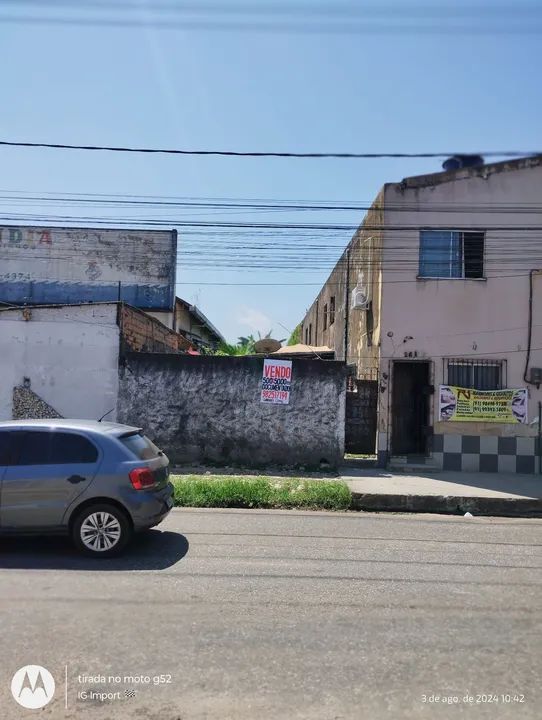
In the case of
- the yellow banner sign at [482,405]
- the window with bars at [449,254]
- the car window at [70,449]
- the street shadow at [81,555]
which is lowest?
the street shadow at [81,555]

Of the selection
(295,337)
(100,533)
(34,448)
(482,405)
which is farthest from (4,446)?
(295,337)

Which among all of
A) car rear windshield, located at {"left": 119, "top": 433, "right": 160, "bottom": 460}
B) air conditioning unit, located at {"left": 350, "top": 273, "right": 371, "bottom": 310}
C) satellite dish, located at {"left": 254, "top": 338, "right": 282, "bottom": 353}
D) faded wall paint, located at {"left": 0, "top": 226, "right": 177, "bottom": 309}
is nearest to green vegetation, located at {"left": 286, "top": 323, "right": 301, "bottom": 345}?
faded wall paint, located at {"left": 0, "top": 226, "right": 177, "bottom": 309}

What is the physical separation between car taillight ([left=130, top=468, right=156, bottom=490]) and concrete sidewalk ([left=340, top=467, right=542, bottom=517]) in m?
4.61

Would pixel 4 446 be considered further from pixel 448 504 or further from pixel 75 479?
pixel 448 504

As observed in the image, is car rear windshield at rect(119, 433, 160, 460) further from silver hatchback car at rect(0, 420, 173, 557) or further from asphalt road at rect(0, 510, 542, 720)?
asphalt road at rect(0, 510, 542, 720)

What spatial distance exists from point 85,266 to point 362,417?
44.0 feet

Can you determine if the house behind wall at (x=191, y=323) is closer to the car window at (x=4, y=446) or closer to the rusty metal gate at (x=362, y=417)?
the rusty metal gate at (x=362, y=417)

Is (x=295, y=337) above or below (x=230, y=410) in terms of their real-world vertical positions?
above

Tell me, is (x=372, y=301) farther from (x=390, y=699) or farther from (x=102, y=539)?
(x=390, y=699)

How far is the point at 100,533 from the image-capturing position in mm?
6332

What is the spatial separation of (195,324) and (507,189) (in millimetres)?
17450

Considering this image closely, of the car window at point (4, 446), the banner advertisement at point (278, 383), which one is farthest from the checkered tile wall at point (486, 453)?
the car window at point (4, 446)

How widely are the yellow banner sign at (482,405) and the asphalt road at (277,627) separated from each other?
626cm

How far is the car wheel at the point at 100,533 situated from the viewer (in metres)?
6.32
